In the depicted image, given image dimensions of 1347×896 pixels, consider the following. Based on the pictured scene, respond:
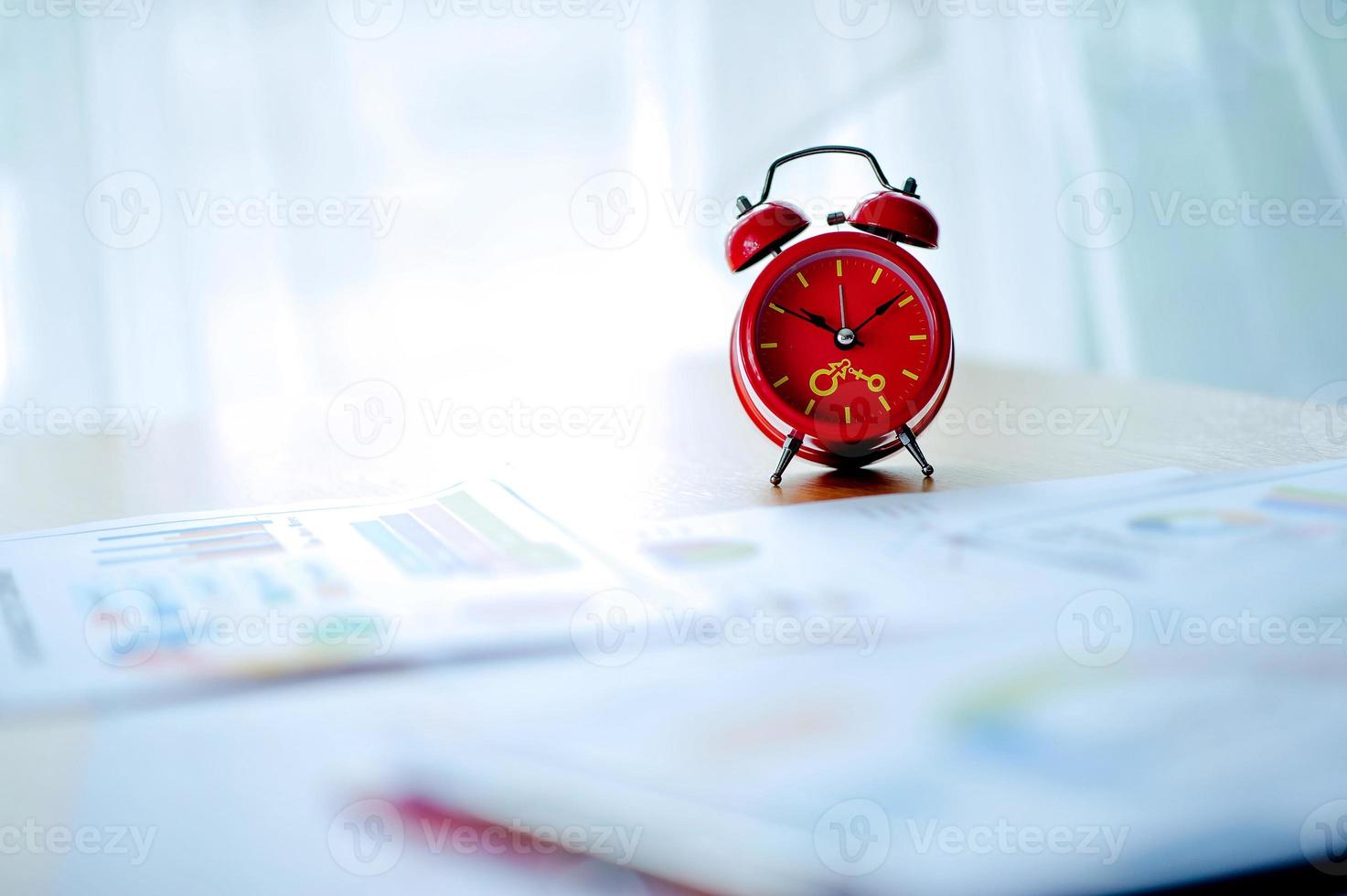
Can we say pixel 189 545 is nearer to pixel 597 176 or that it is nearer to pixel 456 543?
pixel 456 543

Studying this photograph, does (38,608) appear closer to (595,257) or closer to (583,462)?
(583,462)

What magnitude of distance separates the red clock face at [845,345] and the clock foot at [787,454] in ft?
0.05

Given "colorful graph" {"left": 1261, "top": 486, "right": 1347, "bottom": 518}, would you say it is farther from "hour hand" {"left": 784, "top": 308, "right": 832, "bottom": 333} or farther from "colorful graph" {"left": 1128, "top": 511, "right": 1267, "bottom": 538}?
"hour hand" {"left": 784, "top": 308, "right": 832, "bottom": 333}

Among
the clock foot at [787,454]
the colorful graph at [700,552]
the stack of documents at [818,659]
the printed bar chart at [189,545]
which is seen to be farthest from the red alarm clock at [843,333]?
the printed bar chart at [189,545]

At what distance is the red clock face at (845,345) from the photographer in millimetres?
1128

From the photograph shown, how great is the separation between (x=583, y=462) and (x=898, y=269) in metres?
0.38

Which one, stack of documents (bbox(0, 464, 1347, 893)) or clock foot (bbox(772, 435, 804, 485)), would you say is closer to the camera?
stack of documents (bbox(0, 464, 1347, 893))

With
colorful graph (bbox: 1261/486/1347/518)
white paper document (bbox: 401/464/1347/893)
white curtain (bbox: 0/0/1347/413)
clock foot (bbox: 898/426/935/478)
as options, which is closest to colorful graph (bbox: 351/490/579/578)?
white paper document (bbox: 401/464/1347/893)

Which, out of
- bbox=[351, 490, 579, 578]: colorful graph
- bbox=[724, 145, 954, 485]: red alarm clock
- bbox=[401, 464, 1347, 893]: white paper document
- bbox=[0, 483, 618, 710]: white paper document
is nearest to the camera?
bbox=[401, 464, 1347, 893]: white paper document

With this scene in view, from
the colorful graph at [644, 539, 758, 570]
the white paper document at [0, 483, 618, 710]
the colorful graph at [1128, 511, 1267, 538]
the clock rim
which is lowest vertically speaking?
the colorful graph at [1128, 511, 1267, 538]

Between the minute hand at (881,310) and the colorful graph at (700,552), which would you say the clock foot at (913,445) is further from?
the colorful graph at (700,552)

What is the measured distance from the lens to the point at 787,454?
114cm

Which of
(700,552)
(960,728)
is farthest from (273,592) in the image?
(960,728)

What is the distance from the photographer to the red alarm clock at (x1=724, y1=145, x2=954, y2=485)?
1124mm
